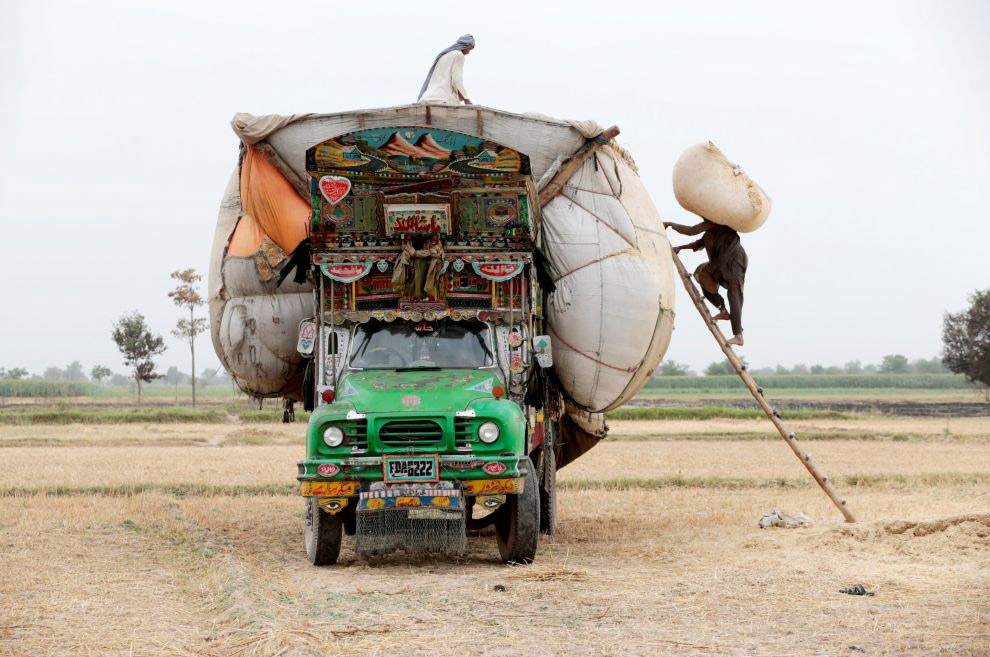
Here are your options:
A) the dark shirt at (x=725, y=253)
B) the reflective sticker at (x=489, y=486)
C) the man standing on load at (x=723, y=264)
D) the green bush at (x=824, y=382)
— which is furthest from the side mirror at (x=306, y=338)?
the green bush at (x=824, y=382)

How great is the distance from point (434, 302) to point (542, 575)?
3.25 meters

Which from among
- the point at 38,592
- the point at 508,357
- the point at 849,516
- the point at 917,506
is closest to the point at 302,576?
the point at 38,592

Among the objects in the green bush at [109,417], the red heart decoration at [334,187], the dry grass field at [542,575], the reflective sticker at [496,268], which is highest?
the red heart decoration at [334,187]

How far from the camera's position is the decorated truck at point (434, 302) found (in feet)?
34.2

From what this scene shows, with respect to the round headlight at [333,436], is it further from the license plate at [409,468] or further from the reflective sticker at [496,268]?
the reflective sticker at [496,268]

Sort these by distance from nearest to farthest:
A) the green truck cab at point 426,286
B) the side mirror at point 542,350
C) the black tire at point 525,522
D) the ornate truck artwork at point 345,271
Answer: the black tire at point 525,522 → the green truck cab at point 426,286 → the side mirror at point 542,350 → the ornate truck artwork at point 345,271

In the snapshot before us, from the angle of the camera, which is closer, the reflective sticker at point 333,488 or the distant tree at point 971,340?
the reflective sticker at point 333,488

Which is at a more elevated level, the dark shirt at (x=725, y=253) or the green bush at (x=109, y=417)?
the dark shirt at (x=725, y=253)

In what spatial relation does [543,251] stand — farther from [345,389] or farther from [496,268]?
[345,389]

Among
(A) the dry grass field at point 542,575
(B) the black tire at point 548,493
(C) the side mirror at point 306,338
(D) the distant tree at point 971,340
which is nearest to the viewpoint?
(A) the dry grass field at point 542,575

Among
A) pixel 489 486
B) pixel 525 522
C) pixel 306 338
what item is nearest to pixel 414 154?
pixel 306 338

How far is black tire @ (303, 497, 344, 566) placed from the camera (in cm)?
1094

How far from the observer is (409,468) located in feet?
33.9

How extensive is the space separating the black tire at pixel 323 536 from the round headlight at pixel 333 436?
709 mm
